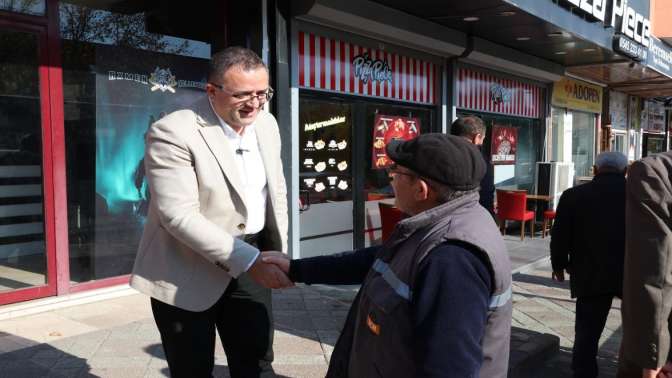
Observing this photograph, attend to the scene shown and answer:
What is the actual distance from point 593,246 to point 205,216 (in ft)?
8.39

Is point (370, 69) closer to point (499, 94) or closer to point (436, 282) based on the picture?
point (499, 94)

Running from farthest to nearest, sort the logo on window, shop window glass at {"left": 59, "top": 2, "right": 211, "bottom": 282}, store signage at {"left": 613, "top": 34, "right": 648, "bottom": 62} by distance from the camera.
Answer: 1. store signage at {"left": 613, "top": 34, "right": 648, "bottom": 62}
2. the logo on window
3. shop window glass at {"left": 59, "top": 2, "right": 211, "bottom": 282}

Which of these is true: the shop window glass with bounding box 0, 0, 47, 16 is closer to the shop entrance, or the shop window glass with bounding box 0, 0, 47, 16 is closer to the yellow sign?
the shop entrance

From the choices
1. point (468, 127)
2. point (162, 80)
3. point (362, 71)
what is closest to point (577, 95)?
point (362, 71)

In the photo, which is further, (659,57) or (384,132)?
(659,57)

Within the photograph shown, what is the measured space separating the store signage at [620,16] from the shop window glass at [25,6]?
648cm

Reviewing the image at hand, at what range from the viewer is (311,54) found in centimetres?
675

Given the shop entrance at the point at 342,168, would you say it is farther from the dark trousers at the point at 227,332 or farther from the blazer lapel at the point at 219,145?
the blazer lapel at the point at 219,145

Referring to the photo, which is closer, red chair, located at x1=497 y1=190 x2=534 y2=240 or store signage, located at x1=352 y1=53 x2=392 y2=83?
store signage, located at x1=352 y1=53 x2=392 y2=83

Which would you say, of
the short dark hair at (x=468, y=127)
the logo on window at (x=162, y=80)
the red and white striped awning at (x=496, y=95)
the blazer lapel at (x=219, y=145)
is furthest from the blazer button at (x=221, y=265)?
the red and white striped awning at (x=496, y=95)

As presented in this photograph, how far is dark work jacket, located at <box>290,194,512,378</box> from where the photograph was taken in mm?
1492

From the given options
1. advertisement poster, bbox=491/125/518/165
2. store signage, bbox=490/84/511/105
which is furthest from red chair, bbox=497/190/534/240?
store signage, bbox=490/84/511/105

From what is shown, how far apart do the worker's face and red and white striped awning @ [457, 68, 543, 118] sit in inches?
301

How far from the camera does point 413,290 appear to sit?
4.88 ft
